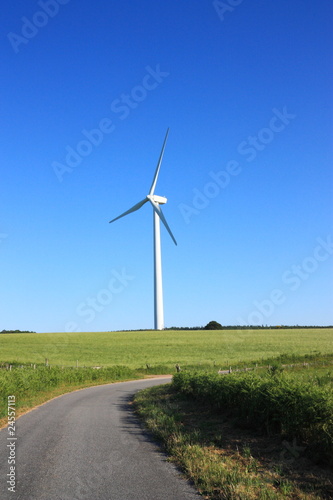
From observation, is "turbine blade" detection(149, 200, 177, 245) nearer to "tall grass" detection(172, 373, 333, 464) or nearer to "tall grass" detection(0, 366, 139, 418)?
"tall grass" detection(0, 366, 139, 418)

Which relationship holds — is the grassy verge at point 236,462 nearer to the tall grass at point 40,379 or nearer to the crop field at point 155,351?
the tall grass at point 40,379

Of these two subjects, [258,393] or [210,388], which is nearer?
[258,393]

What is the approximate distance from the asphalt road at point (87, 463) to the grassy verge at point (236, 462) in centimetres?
45

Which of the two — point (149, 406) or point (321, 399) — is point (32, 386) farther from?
point (321, 399)

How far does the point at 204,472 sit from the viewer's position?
9.59 meters

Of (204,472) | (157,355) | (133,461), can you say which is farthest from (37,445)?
(157,355)

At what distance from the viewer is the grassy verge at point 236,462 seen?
8469 millimetres

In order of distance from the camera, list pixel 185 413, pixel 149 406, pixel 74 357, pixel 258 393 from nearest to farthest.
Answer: pixel 258 393, pixel 185 413, pixel 149 406, pixel 74 357

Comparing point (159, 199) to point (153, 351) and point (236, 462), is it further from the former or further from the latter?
point (236, 462)

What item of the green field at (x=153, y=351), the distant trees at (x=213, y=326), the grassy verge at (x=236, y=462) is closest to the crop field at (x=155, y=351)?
the green field at (x=153, y=351)

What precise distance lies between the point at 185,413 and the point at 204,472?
9.34 meters

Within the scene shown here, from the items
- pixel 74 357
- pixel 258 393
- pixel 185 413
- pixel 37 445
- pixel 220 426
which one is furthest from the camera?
pixel 74 357

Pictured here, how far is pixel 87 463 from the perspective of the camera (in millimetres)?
10836

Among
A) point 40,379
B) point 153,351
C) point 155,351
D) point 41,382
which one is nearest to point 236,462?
point 41,382
